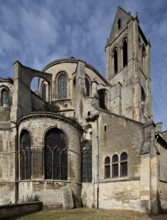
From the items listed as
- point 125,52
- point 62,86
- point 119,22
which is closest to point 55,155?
point 62,86

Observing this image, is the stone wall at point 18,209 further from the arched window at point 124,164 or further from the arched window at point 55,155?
the arched window at point 124,164

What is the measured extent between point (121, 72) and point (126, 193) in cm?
2309

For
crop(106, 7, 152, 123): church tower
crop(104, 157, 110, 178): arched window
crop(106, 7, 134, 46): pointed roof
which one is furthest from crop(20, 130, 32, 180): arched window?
crop(106, 7, 134, 46): pointed roof

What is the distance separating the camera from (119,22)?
3972 cm

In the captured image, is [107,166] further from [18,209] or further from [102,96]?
[102,96]

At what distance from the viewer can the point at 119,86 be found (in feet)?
105

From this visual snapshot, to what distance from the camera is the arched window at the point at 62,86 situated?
2998cm

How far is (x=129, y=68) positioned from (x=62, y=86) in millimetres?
10667

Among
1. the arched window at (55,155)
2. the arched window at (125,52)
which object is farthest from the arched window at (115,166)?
the arched window at (125,52)

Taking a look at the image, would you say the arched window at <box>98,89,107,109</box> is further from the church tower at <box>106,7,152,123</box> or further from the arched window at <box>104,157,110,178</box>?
the arched window at <box>104,157,110,178</box>

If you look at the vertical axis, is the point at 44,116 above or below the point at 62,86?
below

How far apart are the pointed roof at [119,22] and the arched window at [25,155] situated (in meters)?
25.9

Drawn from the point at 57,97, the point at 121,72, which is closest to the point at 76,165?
the point at 57,97

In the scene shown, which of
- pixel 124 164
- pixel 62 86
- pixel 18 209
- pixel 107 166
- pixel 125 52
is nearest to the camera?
pixel 18 209
